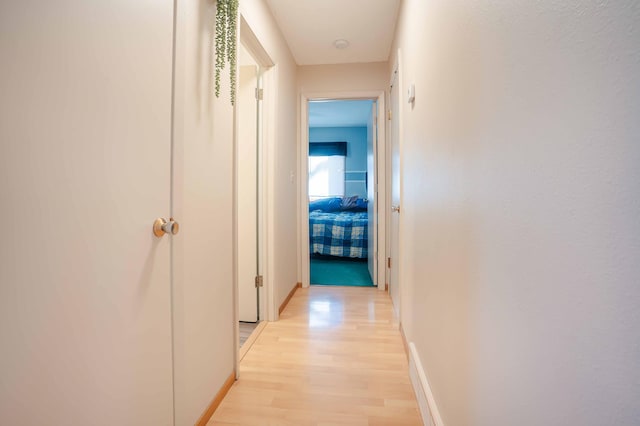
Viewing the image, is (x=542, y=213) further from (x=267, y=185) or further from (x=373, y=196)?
(x=373, y=196)

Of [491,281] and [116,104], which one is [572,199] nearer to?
[491,281]

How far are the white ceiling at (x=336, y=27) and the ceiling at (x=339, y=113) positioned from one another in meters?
1.95

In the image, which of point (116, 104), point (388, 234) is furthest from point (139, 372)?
point (388, 234)

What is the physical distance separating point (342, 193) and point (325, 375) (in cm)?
606

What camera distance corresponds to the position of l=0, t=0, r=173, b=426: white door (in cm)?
67

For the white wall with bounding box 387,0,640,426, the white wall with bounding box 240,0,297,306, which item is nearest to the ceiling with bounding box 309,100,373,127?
the white wall with bounding box 240,0,297,306

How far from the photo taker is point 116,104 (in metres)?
0.92

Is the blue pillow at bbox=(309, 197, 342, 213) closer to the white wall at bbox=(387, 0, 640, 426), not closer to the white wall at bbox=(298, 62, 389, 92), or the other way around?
the white wall at bbox=(298, 62, 389, 92)

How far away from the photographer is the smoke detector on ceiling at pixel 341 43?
3080mm

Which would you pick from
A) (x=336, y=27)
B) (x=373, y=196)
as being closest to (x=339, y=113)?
(x=373, y=196)

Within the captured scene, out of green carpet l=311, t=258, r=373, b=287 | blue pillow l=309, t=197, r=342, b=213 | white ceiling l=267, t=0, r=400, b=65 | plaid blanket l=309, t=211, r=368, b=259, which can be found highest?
white ceiling l=267, t=0, r=400, b=65

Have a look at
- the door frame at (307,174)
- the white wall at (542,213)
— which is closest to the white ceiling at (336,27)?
the door frame at (307,174)

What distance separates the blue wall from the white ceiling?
4240 millimetres

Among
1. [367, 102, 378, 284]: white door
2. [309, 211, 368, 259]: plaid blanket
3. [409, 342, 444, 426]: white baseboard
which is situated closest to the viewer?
[409, 342, 444, 426]: white baseboard
